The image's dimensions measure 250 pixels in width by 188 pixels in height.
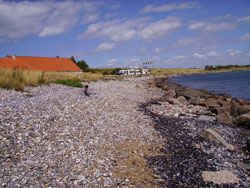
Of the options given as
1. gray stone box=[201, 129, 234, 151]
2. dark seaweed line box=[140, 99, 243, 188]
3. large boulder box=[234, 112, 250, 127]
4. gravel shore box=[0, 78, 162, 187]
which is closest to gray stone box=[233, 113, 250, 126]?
large boulder box=[234, 112, 250, 127]

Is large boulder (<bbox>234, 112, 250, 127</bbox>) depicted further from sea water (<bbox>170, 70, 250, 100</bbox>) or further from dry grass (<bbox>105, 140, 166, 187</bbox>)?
sea water (<bbox>170, 70, 250, 100</bbox>)

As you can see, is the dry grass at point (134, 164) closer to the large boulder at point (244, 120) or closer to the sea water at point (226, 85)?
the large boulder at point (244, 120)

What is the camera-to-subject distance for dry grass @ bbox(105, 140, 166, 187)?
5168 millimetres

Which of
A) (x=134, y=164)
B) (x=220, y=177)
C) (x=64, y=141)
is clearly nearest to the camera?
(x=220, y=177)

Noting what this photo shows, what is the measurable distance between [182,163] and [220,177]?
3.73 ft

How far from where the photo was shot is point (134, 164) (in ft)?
19.8

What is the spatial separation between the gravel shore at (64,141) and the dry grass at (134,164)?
8cm

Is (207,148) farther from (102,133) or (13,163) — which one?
(13,163)

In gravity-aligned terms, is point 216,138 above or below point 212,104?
below

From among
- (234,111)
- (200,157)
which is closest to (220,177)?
(200,157)

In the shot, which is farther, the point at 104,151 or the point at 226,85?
the point at 226,85

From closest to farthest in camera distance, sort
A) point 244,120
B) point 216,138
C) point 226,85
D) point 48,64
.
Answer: point 216,138 < point 244,120 < point 226,85 < point 48,64

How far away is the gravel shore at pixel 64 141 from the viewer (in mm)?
4934

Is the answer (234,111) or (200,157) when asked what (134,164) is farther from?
(234,111)
